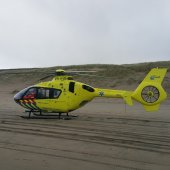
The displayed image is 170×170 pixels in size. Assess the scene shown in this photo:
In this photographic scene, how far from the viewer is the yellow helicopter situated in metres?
15.6

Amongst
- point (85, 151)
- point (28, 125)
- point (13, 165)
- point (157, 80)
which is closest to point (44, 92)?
point (28, 125)

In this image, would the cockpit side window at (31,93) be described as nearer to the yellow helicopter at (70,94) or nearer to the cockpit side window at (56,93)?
the yellow helicopter at (70,94)

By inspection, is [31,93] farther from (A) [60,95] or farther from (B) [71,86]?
(B) [71,86]

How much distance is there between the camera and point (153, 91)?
1546 centimetres

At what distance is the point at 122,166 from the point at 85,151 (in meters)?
1.65

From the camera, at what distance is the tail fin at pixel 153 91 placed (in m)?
15.4

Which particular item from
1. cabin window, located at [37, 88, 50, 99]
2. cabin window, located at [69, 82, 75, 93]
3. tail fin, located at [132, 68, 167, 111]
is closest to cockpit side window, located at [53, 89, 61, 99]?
cabin window, located at [37, 88, 50, 99]

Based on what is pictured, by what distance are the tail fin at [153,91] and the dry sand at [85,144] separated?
82 cm

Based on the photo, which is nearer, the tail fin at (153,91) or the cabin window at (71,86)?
the tail fin at (153,91)

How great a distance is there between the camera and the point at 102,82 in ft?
105

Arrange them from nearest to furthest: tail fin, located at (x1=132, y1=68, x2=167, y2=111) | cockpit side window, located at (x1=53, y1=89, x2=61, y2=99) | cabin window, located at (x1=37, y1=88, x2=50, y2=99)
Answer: tail fin, located at (x1=132, y1=68, x2=167, y2=111)
cockpit side window, located at (x1=53, y1=89, x2=61, y2=99)
cabin window, located at (x1=37, y1=88, x2=50, y2=99)

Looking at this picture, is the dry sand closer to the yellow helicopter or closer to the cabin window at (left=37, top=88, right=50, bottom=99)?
the yellow helicopter

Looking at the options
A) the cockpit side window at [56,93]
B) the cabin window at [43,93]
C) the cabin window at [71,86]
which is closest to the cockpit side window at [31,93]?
the cabin window at [43,93]

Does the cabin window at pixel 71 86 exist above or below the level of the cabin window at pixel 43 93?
above
